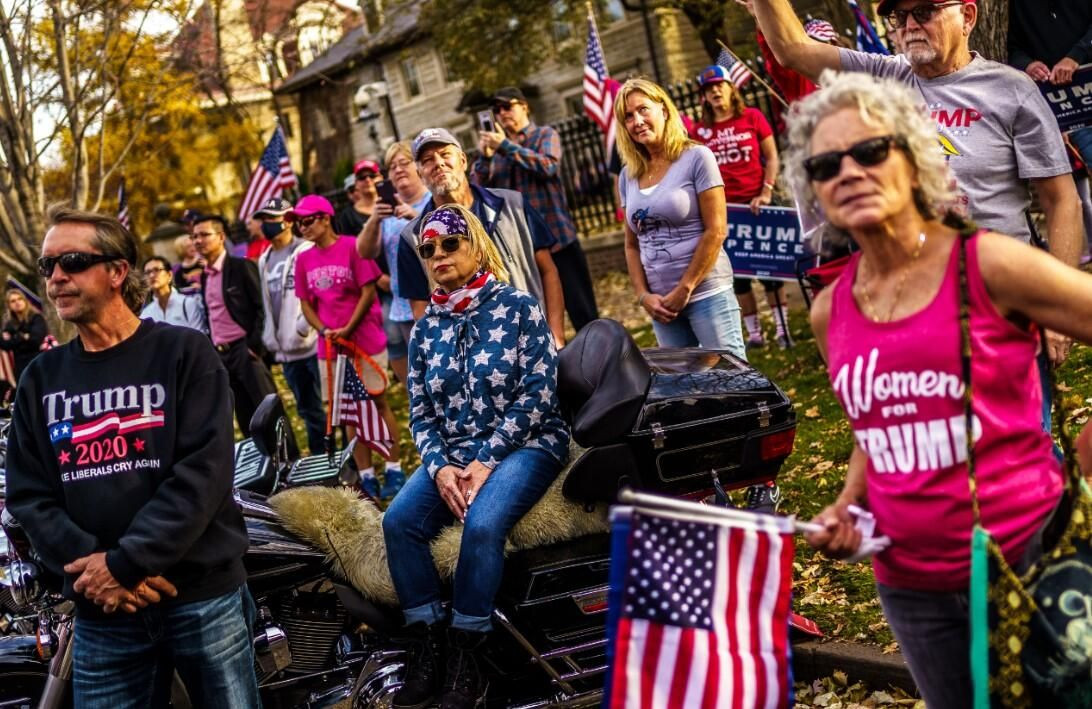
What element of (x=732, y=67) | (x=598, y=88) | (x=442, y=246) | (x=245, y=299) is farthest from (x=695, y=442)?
(x=598, y=88)

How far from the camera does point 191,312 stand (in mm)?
9195

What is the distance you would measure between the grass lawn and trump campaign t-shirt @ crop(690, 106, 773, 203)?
133cm

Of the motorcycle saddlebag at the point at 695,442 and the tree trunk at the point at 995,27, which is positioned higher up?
the tree trunk at the point at 995,27

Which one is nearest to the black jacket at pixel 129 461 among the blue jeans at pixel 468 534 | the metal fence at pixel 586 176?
the blue jeans at pixel 468 534

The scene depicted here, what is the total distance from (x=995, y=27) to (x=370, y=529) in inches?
175

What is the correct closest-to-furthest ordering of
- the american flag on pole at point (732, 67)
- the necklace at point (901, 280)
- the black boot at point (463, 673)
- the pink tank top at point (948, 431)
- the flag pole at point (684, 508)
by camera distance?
the pink tank top at point (948, 431)
the necklace at point (901, 280)
the flag pole at point (684, 508)
the black boot at point (463, 673)
the american flag on pole at point (732, 67)

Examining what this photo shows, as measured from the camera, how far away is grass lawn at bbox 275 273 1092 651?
464 cm

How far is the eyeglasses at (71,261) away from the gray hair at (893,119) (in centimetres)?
222

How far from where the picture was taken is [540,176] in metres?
7.85

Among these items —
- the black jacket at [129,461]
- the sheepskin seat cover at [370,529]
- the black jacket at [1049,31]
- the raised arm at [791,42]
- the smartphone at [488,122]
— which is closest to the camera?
the black jacket at [129,461]

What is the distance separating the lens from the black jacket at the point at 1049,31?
238 inches

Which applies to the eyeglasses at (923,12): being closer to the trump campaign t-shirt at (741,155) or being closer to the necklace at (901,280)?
the necklace at (901,280)

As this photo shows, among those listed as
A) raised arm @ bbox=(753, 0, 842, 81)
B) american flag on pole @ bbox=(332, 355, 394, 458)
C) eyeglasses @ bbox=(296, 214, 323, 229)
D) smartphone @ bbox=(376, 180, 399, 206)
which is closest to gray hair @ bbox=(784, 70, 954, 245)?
raised arm @ bbox=(753, 0, 842, 81)

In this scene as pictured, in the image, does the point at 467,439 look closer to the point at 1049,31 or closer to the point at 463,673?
the point at 463,673
